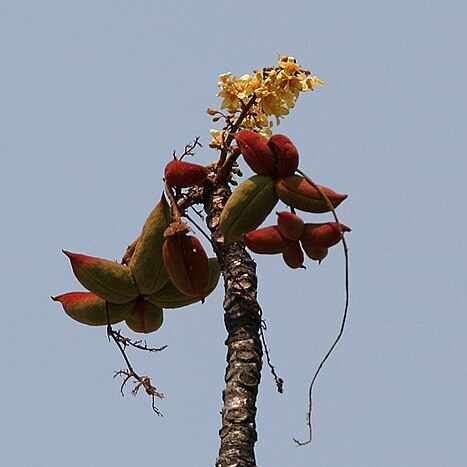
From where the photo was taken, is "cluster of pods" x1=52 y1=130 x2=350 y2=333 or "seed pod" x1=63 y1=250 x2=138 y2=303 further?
"seed pod" x1=63 y1=250 x2=138 y2=303

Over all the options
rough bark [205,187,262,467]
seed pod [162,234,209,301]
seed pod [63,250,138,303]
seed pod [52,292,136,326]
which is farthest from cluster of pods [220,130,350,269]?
seed pod [52,292,136,326]

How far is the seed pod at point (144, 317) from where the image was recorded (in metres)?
3.63

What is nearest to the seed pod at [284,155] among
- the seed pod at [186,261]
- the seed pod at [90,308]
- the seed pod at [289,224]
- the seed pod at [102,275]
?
the seed pod at [289,224]

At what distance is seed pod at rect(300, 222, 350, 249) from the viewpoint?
10.6ft

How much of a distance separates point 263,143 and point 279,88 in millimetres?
658

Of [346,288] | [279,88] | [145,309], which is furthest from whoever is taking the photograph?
[279,88]

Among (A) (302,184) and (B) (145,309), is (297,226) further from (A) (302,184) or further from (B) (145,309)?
(B) (145,309)

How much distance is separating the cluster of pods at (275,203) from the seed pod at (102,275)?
44 cm

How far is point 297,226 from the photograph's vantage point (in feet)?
10.6

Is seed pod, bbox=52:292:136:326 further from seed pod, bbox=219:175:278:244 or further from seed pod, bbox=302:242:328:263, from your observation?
seed pod, bbox=302:242:328:263

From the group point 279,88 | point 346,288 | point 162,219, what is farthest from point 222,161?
point 346,288

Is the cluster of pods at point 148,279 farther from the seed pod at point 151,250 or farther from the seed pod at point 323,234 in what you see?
the seed pod at point 323,234

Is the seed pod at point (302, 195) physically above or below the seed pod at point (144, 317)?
above

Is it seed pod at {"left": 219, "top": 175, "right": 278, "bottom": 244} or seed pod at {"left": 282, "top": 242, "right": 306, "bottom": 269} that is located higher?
seed pod at {"left": 219, "top": 175, "right": 278, "bottom": 244}
